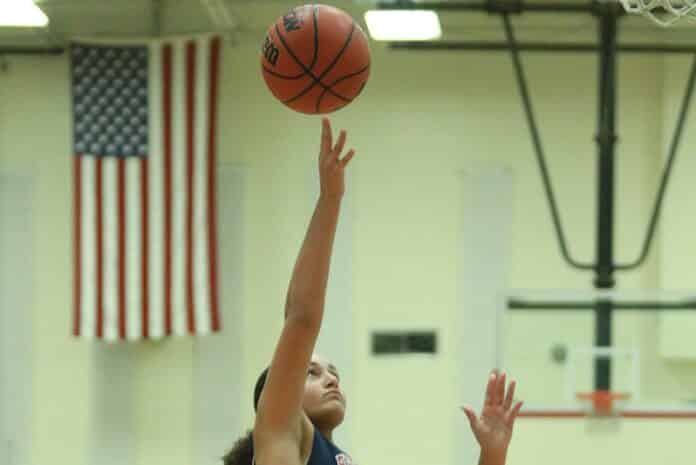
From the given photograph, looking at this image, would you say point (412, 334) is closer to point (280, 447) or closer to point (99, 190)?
point (99, 190)

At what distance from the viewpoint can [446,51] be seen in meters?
9.36

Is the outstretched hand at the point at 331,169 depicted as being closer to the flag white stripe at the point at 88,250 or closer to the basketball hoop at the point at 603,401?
the basketball hoop at the point at 603,401

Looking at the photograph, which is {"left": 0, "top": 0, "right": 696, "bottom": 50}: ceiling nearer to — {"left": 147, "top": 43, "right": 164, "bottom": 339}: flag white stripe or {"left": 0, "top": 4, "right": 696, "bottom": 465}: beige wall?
{"left": 0, "top": 4, "right": 696, "bottom": 465}: beige wall

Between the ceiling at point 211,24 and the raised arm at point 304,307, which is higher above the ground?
the ceiling at point 211,24

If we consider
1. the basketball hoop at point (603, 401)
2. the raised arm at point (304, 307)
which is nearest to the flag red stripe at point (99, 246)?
the basketball hoop at point (603, 401)

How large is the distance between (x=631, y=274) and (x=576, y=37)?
1.92m

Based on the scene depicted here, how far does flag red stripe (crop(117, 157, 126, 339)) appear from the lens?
344 inches

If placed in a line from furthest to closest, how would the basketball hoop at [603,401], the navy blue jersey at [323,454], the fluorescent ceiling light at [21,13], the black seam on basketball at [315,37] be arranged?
the basketball hoop at [603,401]
the fluorescent ceiling light at [21,13]
the black seam on basketball at [315,37]
the navy blue jersey at [323,454]

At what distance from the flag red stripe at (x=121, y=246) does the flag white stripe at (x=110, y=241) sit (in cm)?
2

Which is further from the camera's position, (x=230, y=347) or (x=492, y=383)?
(x=230, y=347)

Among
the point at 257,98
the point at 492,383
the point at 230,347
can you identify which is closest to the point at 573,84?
the point at 257,98

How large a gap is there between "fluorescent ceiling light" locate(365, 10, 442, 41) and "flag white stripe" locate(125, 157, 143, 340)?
83.1 inches

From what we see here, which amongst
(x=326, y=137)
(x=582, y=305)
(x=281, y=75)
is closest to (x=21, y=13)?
(x=582, y=305)

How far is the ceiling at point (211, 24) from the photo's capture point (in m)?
9.31
